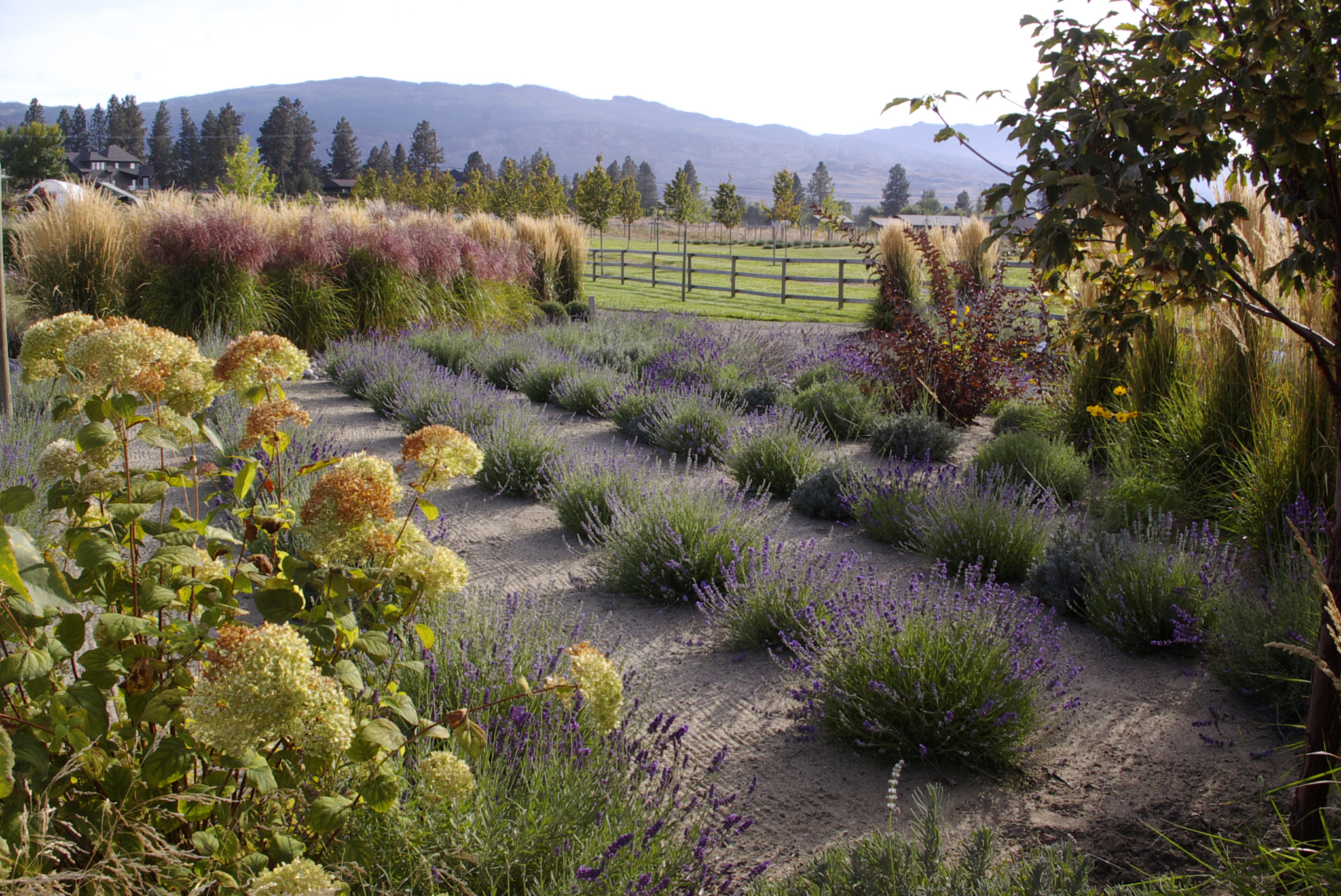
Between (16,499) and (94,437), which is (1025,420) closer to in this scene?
Answer: (94,437)

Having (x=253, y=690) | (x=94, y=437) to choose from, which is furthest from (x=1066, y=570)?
(x=94, y=437)

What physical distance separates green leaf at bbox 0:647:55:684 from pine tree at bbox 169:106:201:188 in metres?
101

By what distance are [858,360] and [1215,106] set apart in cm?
674

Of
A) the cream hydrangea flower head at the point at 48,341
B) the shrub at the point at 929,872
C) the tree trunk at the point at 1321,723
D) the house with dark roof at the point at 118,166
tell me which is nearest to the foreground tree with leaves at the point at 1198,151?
the tree trunk at the point at 1321,723

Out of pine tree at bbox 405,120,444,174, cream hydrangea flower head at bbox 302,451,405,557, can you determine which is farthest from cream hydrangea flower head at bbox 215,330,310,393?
pine tree at bbox 405,120,444,174

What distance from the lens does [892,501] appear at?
15.0 feet

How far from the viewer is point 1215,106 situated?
1657 millimetres

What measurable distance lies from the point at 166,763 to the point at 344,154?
109 metres

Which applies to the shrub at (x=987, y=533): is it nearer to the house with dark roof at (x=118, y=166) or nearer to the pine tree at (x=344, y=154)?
the house with dark roof at (x=118, y=166)

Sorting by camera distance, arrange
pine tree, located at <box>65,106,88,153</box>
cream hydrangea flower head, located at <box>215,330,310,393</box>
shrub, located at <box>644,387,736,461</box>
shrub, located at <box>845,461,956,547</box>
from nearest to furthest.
Answer: cream hydrangea flower head, located at <box>215,330,310,393</box>, shrub, located at <box>845,461,956,547</box>, shrub, located at <box>644,387,736,461</box>, pine tree, located at <box>65,106,88,153</box>

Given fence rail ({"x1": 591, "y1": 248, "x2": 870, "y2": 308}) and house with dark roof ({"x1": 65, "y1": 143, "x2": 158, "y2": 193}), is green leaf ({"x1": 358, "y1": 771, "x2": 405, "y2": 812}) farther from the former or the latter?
house with dark roof ({"x1": 65, "y1": 143, "x2": 158, "y2": 193})

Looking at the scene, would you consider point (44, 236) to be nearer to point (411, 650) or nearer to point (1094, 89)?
point (411, 650)

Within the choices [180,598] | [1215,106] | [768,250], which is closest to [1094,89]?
[1215,106]

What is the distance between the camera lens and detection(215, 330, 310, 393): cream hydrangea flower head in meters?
1.72
